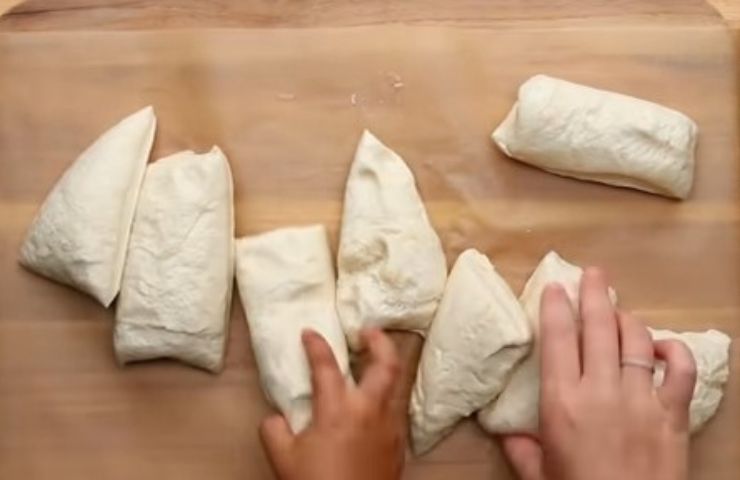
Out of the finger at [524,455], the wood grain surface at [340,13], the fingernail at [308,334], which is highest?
the wood grain surface at [340,13]

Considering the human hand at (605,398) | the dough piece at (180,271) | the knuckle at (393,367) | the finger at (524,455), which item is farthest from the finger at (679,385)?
the dough piece at (180,271)

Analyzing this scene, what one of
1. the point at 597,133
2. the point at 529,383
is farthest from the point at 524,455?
the point at 597,133

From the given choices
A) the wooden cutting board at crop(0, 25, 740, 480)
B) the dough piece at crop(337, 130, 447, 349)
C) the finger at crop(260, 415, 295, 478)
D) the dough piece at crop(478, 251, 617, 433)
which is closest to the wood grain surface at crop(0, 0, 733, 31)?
the wooden cutting board at crop(0, 25, 740, 480)

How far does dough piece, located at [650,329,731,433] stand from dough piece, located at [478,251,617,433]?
0.25 ft

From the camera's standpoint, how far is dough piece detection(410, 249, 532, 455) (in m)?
1.05

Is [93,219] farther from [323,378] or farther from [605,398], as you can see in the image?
[605,398]

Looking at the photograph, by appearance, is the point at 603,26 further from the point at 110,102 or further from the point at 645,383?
the point at 110,102

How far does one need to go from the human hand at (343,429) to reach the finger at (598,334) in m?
0.16

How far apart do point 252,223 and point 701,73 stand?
1.39 ft

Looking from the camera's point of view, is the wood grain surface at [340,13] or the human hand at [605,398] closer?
the human hand at [605,398]

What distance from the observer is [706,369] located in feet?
3.54

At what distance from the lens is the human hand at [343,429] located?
1.02m

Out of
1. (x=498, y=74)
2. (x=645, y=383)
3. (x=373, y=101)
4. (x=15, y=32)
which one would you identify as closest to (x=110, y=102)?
(x=15, y=32)

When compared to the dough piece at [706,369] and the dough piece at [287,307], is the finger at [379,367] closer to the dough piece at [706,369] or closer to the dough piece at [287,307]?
the dough piece at [287,307]
